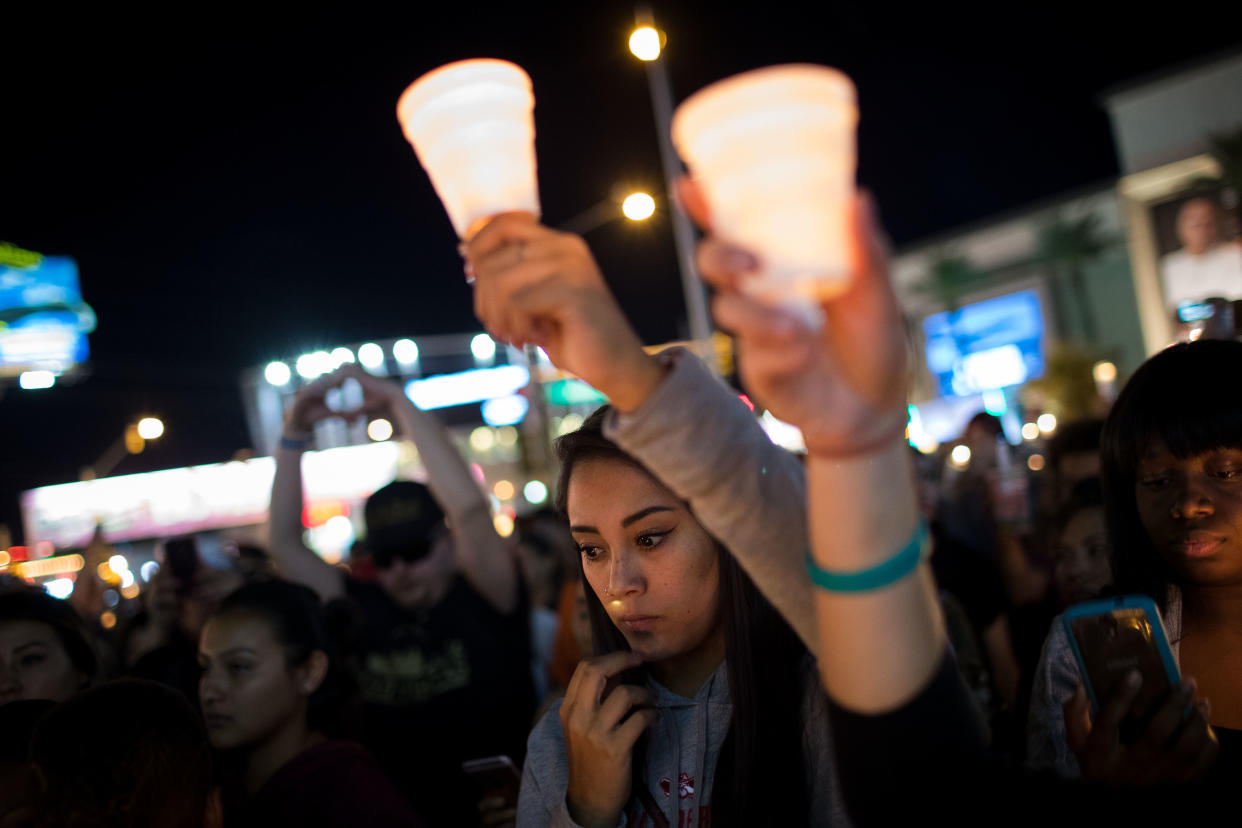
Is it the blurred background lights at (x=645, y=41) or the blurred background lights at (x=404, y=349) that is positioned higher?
the blurred background lights at (x=404, y=349)

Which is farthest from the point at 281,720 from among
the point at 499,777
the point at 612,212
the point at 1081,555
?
the point at 612,212

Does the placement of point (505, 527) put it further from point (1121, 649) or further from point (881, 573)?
point (881, 573)

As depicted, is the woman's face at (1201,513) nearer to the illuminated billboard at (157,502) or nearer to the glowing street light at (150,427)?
the glowing street light at (150,427)

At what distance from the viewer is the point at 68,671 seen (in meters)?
3.41

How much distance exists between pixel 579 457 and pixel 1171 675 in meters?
1.23

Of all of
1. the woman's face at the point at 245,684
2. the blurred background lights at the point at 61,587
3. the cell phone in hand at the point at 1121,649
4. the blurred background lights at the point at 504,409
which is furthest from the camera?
the blurred background lights at the point at 504,409

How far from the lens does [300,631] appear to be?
3371 millimetres

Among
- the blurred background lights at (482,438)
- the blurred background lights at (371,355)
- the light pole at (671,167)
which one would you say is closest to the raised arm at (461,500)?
the light pole at (671,167)

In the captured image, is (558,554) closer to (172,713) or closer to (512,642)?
(512,642)

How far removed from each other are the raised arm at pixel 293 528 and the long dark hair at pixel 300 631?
0.94 meters

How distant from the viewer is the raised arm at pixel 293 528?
4.51 meters

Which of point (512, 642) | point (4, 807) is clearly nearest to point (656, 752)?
point (4, 807)

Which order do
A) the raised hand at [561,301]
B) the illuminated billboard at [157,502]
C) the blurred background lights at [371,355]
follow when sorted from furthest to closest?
1. the illuminated billboard at [157,502]
2. the blurred background lights at [371,355]
3. the raised hand at [561,301]

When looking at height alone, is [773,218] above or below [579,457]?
above
